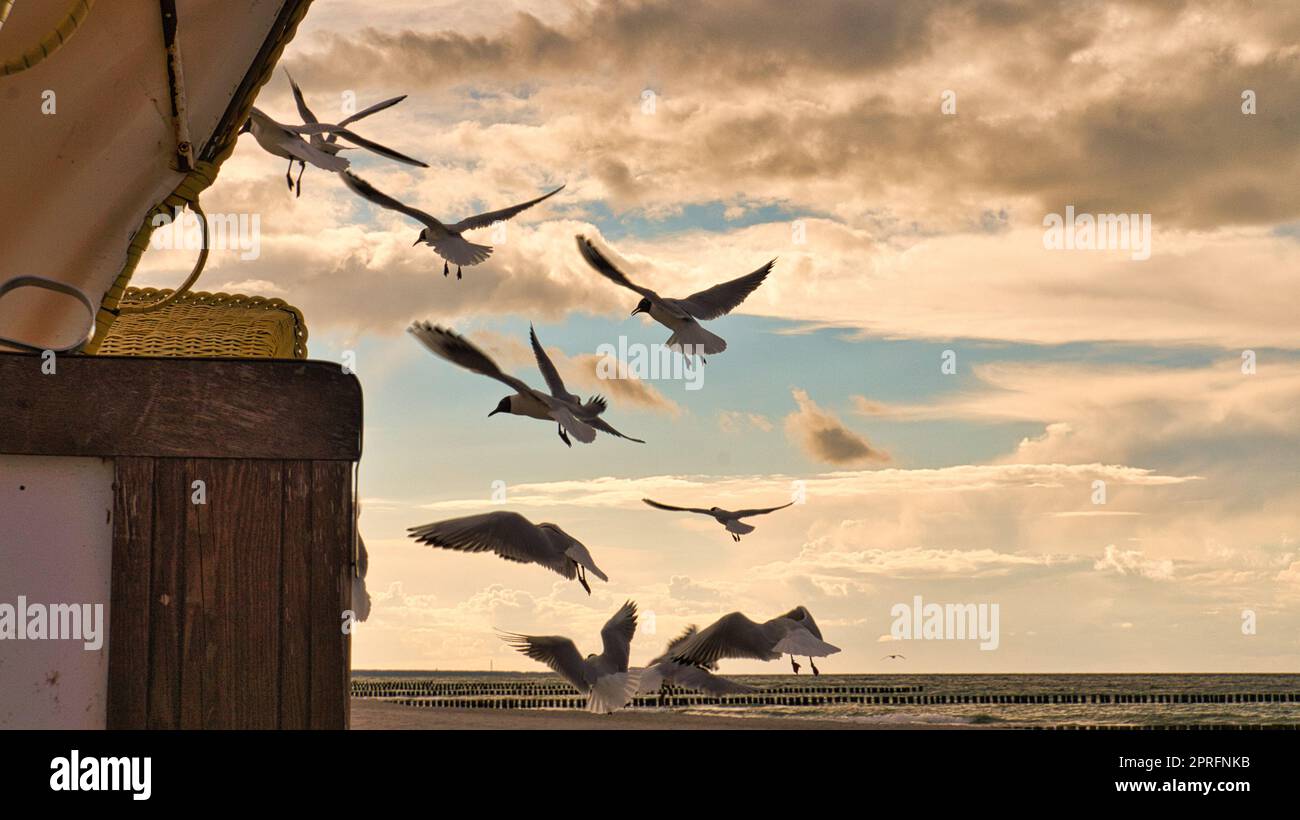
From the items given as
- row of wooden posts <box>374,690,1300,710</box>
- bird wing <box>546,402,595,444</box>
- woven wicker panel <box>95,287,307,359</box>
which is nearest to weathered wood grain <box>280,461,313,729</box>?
woven wicker panel <box>95,287,307,359</box>

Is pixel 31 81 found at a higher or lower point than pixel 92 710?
higher

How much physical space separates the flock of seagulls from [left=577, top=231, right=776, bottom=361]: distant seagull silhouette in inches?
0.7

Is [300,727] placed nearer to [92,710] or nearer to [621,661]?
[92,710]

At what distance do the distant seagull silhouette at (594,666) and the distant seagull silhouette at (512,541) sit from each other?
407mm

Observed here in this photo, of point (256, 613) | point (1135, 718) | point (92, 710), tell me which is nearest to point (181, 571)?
point (256, 613)

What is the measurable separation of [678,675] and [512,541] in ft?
3.85

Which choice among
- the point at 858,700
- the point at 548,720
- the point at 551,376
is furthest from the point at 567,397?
the point at 858,700

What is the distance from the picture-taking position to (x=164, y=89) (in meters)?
3.77

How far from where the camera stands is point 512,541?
586 centimetres

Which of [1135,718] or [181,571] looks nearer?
[181,571]

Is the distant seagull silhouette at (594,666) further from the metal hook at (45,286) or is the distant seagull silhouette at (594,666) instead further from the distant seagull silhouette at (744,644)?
the metal hook at (45,286)

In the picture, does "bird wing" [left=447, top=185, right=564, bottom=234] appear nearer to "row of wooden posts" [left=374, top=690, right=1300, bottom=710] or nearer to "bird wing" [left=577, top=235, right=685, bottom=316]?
"bird wing" [left=577, top=235, right=685, bottom=316]

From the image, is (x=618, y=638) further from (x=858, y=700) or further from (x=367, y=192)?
(x=858, y=700)
